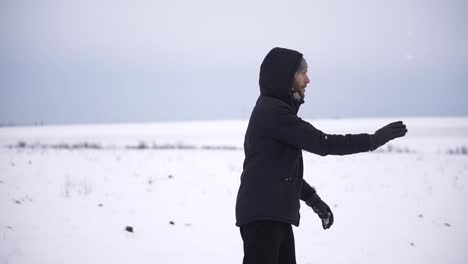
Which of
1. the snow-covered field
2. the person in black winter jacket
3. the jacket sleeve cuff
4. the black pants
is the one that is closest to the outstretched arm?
the person in black winter jacket

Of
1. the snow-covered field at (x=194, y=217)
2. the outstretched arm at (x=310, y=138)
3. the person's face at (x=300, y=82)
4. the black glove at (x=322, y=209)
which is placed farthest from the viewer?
the snow-covered field at (x=194, y=217)

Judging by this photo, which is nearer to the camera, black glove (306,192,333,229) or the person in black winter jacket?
the person in black winter jacket

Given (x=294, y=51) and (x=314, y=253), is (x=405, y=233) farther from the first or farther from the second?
(x=294, y=51)

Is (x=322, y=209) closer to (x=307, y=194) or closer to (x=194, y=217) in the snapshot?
(x=307, y=194)

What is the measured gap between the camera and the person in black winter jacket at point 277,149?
7.53 ft

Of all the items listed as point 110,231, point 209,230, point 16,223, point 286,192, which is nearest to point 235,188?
point 209,230

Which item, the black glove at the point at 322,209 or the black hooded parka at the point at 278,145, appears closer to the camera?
the black hooded parka at the point at 278,145

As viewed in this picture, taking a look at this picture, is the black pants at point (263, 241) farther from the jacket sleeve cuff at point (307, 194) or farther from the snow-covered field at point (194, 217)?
the snow-covered field at point (194, 217)

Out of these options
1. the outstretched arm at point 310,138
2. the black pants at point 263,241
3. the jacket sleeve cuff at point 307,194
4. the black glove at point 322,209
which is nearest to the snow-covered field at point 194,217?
the black glove at point 322,209

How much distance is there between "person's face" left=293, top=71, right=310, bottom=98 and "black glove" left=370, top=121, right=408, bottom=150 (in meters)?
0.50

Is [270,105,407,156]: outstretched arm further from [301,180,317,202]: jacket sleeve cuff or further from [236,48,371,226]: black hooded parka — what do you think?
[301,180,317,202]: jacket sleeve cuff

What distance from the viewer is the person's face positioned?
98.7 inches

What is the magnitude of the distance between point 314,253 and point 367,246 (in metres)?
0.78

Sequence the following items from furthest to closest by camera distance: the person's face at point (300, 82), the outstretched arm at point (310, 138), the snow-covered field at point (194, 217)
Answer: the snow-covered field at point (194, 217) < the person's face at point (300, 82) < the outstretched arm at point (310, 138)
